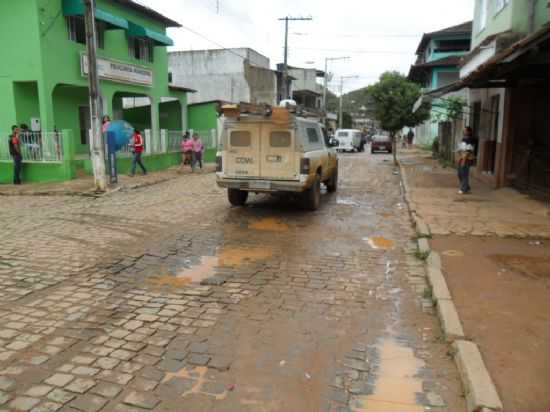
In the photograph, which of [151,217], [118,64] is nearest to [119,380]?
[151,217]

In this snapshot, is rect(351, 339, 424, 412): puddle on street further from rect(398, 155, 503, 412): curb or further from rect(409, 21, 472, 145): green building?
rect(409, 21, 472, 145): green building

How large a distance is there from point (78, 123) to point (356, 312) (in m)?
18.8

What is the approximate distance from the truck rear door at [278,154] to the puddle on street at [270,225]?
97 cm

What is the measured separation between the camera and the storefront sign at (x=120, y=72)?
17.5 metres

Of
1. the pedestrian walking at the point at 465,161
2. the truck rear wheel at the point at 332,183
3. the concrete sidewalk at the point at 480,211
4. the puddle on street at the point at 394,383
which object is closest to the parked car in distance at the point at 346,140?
the concrete sidewalk at the point at 480,211

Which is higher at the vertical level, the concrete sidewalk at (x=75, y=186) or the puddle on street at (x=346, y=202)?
the concrete sidewalk at (x=75, y=186)

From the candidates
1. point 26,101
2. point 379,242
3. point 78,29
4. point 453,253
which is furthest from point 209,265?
point 78,29

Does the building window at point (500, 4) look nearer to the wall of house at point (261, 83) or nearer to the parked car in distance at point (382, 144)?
the parked car in distance at point (382, 144)

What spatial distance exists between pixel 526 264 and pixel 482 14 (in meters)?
14.0

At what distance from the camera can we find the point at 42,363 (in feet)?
12.6

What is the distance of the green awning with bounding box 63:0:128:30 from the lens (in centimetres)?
1597

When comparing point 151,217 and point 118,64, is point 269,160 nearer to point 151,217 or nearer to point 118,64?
point 151,217

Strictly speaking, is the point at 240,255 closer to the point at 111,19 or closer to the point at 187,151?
the point at 187,151

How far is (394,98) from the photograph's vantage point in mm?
26453
